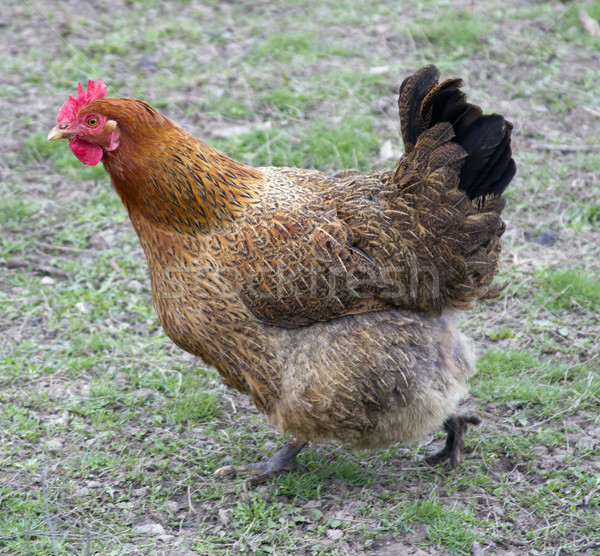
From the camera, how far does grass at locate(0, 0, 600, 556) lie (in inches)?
136

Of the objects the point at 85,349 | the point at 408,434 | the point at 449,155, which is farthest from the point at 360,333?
the point at 85,349

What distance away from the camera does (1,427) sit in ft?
12.9

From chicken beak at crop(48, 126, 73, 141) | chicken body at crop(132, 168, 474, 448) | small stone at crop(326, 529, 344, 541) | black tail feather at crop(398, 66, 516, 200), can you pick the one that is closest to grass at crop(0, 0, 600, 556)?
small stone at crop(326, 529, 344, 541)

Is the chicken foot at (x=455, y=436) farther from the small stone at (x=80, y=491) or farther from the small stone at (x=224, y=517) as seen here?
the small stone at (x=80, y=491)

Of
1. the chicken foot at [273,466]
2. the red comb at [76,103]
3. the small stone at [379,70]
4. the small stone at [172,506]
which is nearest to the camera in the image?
the red comb at [76,103]

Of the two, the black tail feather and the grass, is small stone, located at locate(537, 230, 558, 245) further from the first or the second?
the black tail feather

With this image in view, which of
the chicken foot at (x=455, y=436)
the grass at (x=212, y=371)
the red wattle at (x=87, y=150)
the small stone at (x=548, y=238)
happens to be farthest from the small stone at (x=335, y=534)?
the small stone at (x=548, y=238)

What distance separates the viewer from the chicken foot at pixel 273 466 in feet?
12.5

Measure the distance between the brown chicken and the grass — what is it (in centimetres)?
55

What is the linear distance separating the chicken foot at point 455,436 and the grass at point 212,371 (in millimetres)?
80

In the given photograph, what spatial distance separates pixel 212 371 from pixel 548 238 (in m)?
2.96

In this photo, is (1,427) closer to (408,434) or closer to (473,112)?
(408,434)

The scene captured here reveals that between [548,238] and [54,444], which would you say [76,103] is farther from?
[548,238]

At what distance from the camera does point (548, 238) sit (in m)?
5.41
